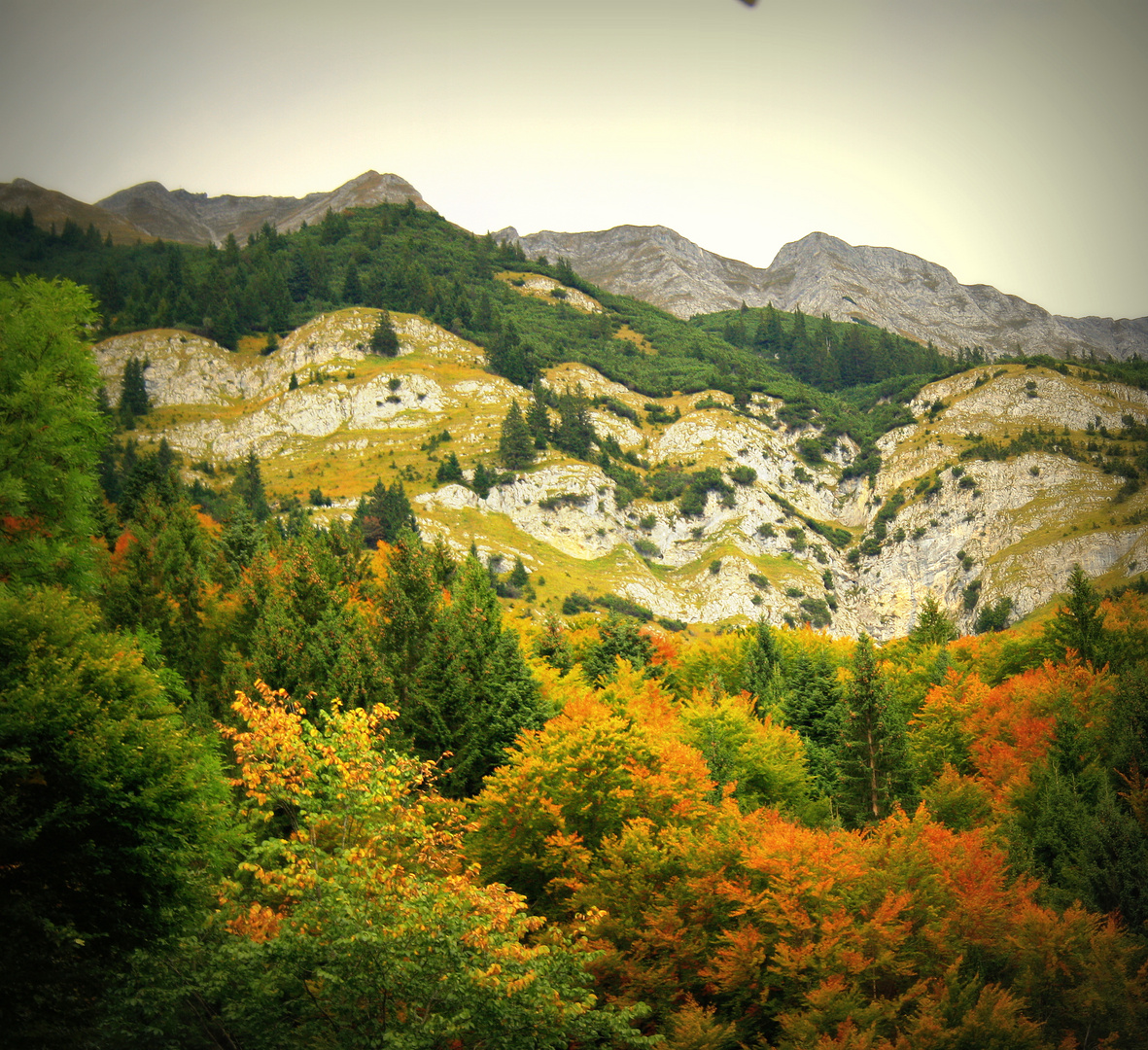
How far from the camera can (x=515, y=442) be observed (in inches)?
7283

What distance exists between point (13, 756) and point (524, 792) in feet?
65.8

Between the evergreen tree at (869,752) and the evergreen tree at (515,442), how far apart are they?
5163 inches

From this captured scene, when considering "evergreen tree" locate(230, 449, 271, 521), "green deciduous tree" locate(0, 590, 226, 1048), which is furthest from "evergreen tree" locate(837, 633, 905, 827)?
"evergreen tree" locate(230, 449, 271, 521)

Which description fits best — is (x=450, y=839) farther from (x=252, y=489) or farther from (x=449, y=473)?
(x=449, y=473)

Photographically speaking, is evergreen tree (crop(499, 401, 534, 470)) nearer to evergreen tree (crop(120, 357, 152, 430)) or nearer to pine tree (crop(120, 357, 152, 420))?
pine tree (crop(120, 357, 152, 420))

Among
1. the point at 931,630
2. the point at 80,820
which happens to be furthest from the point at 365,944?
the point at 931,630

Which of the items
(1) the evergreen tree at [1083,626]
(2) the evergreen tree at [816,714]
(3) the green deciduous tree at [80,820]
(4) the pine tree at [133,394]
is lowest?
(2) the evergreen tree at [816,714]

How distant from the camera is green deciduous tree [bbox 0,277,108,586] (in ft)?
89.0

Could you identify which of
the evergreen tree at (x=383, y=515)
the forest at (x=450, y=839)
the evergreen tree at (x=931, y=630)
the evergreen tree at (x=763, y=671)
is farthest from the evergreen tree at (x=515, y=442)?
the forest at (x=450, y=839)

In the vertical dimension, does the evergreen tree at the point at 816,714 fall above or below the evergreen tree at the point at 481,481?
below

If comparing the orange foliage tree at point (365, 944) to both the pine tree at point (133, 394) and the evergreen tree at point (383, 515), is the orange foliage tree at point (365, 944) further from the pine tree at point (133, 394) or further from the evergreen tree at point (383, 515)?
the pine tree at point (133, 394)

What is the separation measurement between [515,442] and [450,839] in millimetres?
162211

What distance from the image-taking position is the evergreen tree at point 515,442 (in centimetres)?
18312

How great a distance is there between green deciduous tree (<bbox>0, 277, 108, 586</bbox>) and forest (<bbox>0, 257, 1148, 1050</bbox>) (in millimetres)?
103
